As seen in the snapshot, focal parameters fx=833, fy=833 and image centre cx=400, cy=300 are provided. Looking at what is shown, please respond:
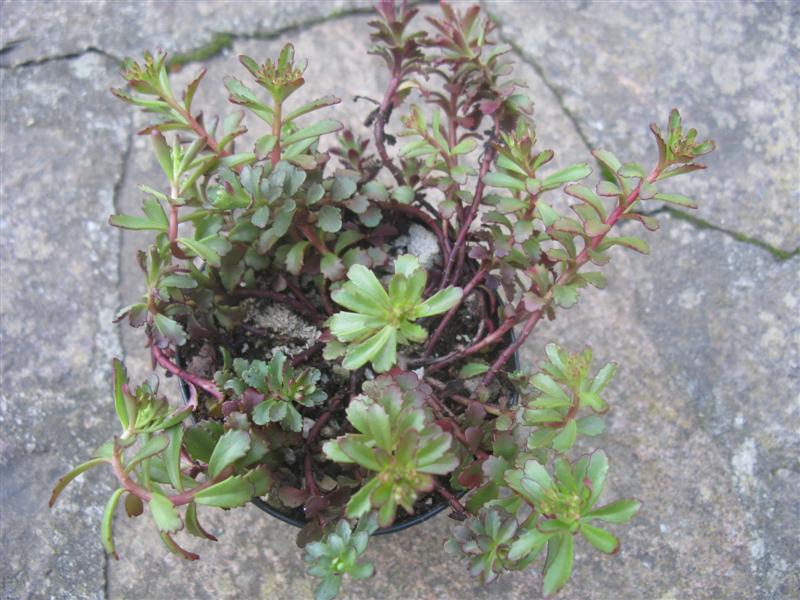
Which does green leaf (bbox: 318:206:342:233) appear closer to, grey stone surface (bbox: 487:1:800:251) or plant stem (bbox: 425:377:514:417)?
plant stem (bbox: 425:377:514:417)

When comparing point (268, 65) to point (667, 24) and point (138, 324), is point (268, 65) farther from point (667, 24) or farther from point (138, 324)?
point (667, 24)

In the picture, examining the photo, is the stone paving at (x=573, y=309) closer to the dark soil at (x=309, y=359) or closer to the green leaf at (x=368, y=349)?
the dark soil at (x=309, y=359)

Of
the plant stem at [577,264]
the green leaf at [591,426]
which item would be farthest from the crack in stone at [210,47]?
the green leaf at [591,426]

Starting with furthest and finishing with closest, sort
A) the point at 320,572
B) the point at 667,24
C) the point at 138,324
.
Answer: the point at 667,24 < the point at 138,324 < the point at 320,572

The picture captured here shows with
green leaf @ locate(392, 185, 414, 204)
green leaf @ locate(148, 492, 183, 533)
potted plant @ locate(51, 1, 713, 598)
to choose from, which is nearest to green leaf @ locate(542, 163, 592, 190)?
potted plant @ locate(51, 1, 713, 598)

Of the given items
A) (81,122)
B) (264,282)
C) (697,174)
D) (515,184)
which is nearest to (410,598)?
(264,282)

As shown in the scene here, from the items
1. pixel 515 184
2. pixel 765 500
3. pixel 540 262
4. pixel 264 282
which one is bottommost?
pixel 765 500

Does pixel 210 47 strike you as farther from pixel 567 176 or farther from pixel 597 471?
pixel 597 471
